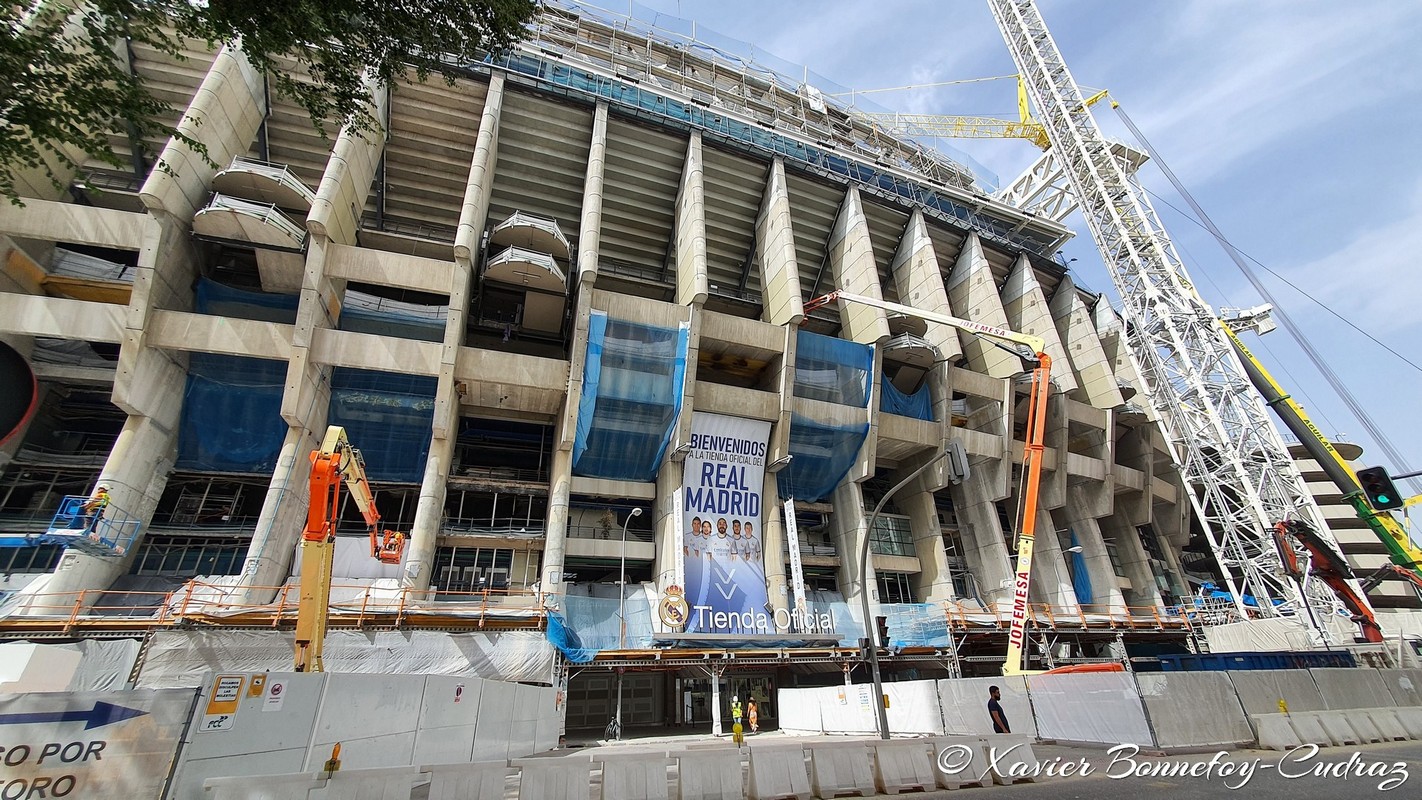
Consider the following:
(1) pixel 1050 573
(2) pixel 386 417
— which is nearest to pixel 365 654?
(2) pixel 386 417

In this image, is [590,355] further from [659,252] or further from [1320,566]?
[1320,566]

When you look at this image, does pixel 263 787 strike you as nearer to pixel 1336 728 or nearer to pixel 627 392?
pixel 1336 728

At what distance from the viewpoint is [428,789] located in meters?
7.49

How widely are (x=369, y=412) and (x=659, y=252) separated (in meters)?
18.6

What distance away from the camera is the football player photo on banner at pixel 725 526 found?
25500 mm

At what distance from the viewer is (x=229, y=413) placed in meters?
24.9

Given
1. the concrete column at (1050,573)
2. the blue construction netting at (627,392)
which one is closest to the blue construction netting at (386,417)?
the blue construction netting at (627,392)

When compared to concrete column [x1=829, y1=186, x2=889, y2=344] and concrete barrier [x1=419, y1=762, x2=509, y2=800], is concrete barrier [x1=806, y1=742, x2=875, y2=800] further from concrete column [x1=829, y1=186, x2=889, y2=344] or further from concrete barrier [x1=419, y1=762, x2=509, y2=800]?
concrete column [x1=829, y1=186, x2=889, y2=344]

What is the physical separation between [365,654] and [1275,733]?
23394 mm

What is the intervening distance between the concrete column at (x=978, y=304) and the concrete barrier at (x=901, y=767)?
2841 centimetres

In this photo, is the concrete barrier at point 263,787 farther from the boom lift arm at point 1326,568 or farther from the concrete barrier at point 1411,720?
the boom lift arm at point 1326,568

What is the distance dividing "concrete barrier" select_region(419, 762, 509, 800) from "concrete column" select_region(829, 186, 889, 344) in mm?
26956

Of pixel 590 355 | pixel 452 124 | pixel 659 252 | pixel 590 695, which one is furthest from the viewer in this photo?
pixel 659 252

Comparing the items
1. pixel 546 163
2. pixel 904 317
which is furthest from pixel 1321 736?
pixel 546 163
